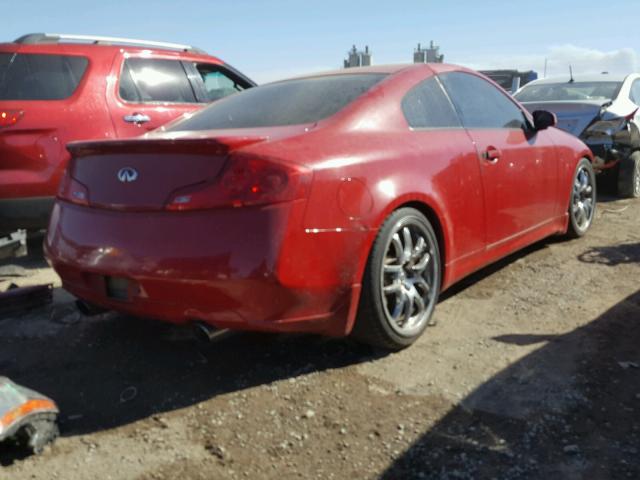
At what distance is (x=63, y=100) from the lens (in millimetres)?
5086

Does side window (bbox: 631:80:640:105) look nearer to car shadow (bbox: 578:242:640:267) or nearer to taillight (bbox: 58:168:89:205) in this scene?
car shadow (bbox: 578:242:640:267)

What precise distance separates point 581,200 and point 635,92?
368 cm

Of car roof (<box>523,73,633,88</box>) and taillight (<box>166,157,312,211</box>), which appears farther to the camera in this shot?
car roof (<box>523,73,633,88</box>)

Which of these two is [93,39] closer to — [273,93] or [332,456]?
[273,93]

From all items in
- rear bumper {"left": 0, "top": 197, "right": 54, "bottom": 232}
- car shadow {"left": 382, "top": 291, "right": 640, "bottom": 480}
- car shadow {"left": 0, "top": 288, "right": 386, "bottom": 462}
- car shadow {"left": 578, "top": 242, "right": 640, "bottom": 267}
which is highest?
rear bumper {"left": 0, "top": 197, "right": 54, "bottom": 232}

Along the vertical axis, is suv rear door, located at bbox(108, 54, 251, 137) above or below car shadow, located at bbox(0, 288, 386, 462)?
above

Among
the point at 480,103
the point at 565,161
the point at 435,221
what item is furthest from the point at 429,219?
the point at 565,161

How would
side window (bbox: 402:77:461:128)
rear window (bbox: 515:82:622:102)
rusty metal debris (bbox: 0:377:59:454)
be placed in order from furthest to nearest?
rear window (bbox: 515:82:622:102) < side window (bbox: 402:77:461:128) < rusty metal debris (bbox: 0:377:59:454)

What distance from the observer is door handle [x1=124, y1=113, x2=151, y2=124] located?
5.36 m

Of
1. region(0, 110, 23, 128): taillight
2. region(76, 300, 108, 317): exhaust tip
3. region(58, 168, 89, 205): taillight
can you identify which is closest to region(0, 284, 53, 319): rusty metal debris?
region(76, 300, 108, 317): exhaust tip

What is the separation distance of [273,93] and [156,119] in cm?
215

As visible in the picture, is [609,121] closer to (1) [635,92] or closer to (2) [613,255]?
(1) [635,92]

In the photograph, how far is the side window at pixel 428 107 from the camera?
3.54m

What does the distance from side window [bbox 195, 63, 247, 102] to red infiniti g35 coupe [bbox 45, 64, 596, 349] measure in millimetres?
2485
